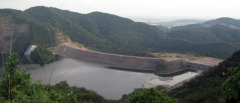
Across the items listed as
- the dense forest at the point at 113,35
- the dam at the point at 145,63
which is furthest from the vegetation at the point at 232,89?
the dense forest at the point at 113,35

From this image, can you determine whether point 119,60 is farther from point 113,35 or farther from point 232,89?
point 232,89

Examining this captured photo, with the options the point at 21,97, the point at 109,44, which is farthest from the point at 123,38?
the point at 21,97

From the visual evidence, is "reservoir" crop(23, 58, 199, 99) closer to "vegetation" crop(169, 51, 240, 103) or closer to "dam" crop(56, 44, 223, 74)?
"dam" crop(56, 44, 223, 74)

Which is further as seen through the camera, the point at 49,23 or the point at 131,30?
the point at 131,30

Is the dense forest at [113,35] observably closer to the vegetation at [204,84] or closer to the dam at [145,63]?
the dam at [145,63]

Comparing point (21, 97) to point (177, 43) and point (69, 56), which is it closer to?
point (69, 56)

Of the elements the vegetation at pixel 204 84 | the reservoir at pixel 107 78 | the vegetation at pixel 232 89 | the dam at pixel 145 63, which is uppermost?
the vegetation at pixel 232 89
